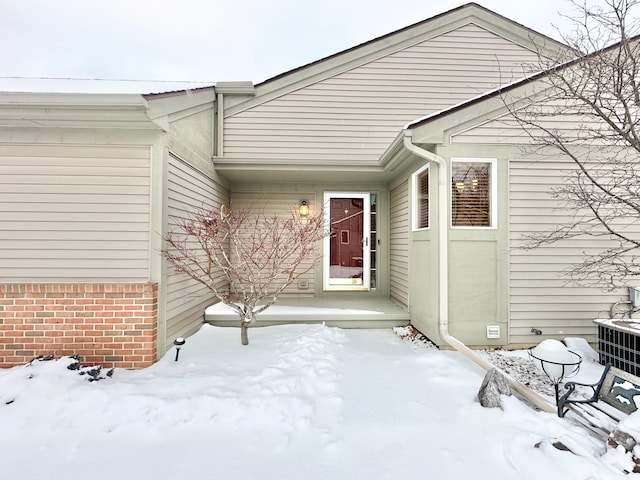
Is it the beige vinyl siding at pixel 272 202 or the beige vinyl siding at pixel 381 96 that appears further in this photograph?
the beige vinyl siding at pixel 272 202

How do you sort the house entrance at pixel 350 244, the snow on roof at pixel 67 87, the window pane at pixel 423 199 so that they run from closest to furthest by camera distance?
the snow on roof at pixel 67 87, the window pane at pixel 423 199, the house entrance at pixel 350 244

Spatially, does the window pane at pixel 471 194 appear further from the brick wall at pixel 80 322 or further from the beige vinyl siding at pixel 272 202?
the brick wall at pixel 80 322

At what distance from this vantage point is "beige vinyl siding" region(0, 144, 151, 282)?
3.52 m

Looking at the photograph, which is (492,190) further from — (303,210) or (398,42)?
(398,42)

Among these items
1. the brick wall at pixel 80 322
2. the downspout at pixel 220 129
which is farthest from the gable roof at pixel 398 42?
the brick wall at pixel 80 322

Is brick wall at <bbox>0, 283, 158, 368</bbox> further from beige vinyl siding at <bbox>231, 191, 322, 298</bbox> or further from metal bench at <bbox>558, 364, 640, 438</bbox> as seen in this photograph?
metal bench at <bbox>558, 364, 640, 438</bbox>

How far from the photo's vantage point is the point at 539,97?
421 centimetres

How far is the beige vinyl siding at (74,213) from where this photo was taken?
352 cm

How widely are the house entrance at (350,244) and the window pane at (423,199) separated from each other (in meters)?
1.76

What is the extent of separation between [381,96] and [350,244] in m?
3.02

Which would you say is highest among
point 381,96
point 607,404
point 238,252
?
point 381,96

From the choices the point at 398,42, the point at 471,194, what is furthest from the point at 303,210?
the point at 398,42

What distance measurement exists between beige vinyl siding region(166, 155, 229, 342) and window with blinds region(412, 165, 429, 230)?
11.4 feet

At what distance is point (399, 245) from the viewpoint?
237 inches
